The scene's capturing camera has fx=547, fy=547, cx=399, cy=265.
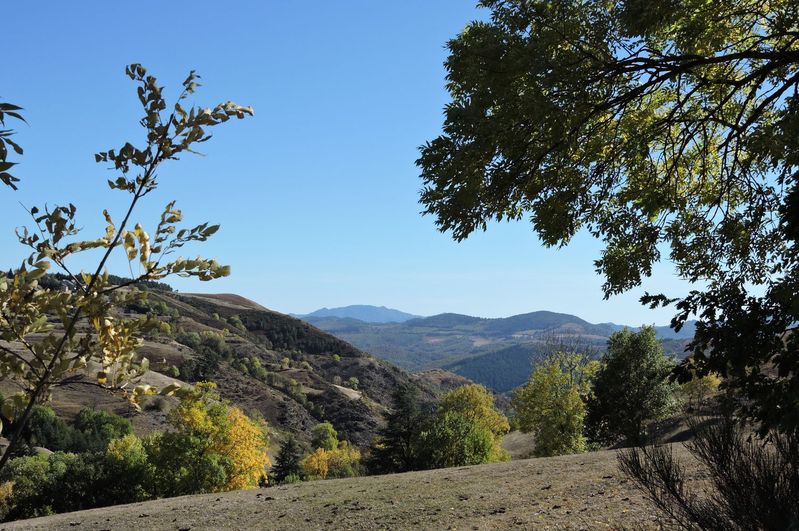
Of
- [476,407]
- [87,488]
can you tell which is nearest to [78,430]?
[87,488]

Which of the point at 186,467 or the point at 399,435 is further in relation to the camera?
the point at 399,435

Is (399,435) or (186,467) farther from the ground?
(186,467)

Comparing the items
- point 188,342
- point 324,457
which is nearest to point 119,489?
point 324,457

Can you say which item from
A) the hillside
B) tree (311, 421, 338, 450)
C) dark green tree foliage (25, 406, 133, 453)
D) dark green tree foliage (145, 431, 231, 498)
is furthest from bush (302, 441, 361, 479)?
dark green tree foliage (145, 431, 231, 498)

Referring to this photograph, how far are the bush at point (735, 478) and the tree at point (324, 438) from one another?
108 m

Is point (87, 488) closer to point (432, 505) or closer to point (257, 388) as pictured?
point (432, 505)

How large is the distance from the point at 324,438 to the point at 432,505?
336 feet

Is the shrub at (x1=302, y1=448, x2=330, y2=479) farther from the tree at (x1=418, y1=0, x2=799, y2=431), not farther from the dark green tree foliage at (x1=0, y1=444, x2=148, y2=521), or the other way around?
the tree at (x1=418, y1=0, x2=799, y2=431)

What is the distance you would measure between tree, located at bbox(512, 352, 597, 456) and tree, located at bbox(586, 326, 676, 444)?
10.2 ft

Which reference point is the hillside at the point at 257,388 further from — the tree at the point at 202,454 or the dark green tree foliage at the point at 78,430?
the tree at the point at 202,454

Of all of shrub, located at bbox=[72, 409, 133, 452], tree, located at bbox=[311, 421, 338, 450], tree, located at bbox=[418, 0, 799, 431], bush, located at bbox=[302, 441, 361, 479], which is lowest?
tree, located at bbox=[311, 421, 338, 450]

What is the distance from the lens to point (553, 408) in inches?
1609

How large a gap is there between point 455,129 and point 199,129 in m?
5.56

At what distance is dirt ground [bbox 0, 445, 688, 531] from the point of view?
1356cm
